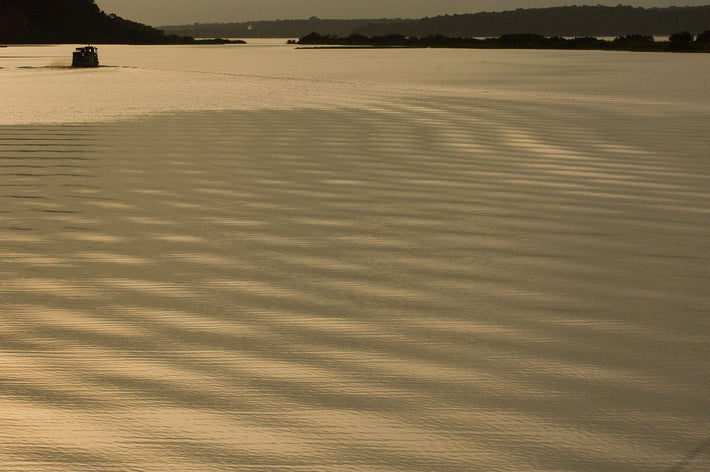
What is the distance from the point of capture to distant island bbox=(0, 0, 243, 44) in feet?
314

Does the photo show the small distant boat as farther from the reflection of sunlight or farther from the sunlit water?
the reflection of sunlight

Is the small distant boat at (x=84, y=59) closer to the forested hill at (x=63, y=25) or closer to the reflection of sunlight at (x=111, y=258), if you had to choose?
the reflection of sunlight at (x=111, y=258)

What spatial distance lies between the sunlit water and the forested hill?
93838mm

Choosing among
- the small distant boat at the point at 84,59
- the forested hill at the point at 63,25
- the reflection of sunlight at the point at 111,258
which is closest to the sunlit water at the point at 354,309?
the reflection of sunlight at the point at 111,258

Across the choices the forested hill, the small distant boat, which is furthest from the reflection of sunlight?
the forested hill

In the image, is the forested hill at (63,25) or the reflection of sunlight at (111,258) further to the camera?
the forested hill at (63,25)

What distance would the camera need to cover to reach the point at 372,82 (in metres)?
20.2

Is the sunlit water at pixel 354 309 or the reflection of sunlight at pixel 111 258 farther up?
the sunlit water at pixel 354 309

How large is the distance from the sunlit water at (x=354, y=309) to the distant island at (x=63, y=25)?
93.8 metres

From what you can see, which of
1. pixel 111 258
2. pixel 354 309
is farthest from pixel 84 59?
pixel 354 309

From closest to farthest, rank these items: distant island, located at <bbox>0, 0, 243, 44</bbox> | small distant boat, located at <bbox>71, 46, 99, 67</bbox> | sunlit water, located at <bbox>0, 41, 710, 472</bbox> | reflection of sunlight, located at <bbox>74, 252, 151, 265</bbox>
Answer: sunlit water, located at <bbox>0, 41, 710, 472</bbox>
reflection of sunlight, located at <bbox>74, 252, 151, 265</bbox>
small distant boat, located at <bbox>71, 46, 99, 67</bbox>
distant island, located at <bbox>0, 0, 243, 44</bbox>

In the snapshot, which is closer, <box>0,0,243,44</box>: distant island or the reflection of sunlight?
the reflection of sunlight

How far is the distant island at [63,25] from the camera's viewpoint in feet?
314

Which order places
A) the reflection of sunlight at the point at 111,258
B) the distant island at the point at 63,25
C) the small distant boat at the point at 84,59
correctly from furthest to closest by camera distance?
the distant island at the point at 63,25, the small distant boat at the point at 84,59, the reflection of sunlight at the point at 111,258
